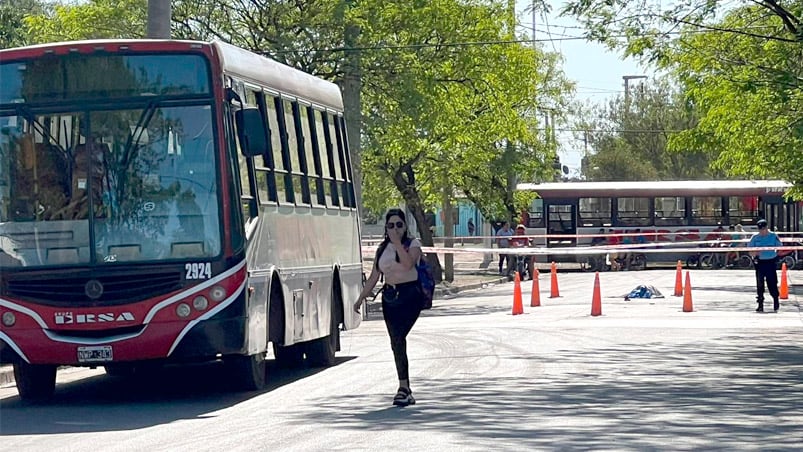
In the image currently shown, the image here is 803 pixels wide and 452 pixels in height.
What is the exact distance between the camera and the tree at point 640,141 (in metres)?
86.7

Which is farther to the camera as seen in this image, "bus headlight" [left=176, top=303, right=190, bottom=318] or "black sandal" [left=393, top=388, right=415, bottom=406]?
"bus headlight" [left=176, top=303, right=190, bottom=318]

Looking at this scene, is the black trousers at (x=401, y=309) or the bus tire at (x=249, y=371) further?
the bus tire at (x=249, y=371)

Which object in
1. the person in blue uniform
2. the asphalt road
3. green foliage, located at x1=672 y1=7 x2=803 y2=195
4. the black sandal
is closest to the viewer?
the asphalt road

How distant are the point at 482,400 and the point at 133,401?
3617 mm

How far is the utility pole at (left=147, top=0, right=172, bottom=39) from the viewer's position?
20531 mm

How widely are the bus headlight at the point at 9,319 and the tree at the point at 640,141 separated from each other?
7421cm

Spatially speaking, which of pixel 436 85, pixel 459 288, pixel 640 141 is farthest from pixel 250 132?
pixel 640 141

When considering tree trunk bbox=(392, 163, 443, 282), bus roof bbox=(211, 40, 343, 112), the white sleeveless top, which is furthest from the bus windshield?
tree trunk bbox=(392, 163, 443, 282)

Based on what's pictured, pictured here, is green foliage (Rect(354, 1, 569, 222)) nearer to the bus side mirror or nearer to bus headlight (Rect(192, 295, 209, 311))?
the bus side mirror

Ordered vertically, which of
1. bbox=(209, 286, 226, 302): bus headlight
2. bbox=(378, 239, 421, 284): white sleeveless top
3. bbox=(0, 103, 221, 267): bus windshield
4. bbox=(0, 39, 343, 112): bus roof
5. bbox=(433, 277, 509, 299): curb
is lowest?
bbox=(433, 277, 509, 299): curb

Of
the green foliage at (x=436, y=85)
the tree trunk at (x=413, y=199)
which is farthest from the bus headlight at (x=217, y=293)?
the tree trunk at (x=413, y=199)

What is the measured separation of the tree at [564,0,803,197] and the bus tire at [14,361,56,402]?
915 cm

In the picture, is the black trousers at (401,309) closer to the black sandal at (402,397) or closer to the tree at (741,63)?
the black sandal at (402,397)

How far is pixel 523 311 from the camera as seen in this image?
94.5 ft
